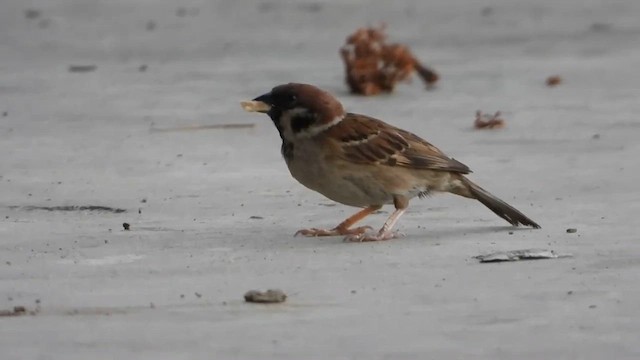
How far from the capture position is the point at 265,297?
5977 mm

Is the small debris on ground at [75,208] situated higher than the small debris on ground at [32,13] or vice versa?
the small debris on ground at [75,208]

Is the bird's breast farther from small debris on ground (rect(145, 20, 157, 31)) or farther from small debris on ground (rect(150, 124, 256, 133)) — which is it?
small debris on ground (rect(145, 20, 157, 31))

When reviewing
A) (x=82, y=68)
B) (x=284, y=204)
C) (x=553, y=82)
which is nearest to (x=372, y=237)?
(x=284, y=204)

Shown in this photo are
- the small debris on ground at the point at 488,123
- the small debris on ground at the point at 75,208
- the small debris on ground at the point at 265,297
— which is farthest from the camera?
the small debris on ground at the point at 488,123

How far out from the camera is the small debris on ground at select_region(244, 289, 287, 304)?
5973 mm

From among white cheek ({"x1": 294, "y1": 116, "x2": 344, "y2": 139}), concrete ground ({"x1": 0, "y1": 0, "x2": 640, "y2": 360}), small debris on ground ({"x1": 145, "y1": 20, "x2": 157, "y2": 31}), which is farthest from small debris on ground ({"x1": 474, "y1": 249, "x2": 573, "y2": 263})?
small debris on ground ({"x1": 145, "y1": 20, "x2": 157, "y2": 31})

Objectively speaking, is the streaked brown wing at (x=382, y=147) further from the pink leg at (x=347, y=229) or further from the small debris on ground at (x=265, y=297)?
the small debris on ground at (x=265, y=297)

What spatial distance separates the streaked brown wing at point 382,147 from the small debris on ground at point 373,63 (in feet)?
15.5

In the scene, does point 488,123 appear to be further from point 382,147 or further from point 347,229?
point 347,229

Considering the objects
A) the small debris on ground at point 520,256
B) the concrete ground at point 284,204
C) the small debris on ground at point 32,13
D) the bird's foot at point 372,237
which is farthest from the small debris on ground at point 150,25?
the small debris on ground at point 520,256

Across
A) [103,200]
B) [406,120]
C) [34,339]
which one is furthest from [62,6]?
[34,339]

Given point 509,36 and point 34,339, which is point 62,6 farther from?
point 34,339

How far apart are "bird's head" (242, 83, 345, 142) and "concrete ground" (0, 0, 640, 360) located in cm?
48

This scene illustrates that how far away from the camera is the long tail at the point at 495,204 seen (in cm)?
771
